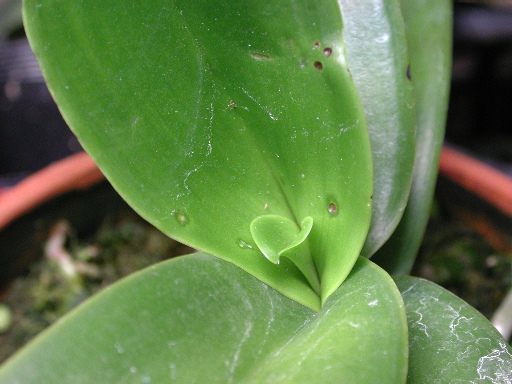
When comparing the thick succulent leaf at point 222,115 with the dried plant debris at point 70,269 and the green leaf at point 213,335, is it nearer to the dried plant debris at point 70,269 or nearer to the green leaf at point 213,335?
the green leaf at point 213,335

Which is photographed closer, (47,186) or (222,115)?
(222,115)

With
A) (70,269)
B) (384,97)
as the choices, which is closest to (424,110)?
(384,97)

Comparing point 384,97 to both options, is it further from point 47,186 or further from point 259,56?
point 47,186

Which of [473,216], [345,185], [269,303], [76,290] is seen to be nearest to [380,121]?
[345,185]

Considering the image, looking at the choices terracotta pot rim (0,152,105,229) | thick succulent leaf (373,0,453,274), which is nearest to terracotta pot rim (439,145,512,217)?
thick succulent leaf (373,0,453,274)

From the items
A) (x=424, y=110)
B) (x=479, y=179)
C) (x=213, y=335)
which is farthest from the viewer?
(x=479, y=179)

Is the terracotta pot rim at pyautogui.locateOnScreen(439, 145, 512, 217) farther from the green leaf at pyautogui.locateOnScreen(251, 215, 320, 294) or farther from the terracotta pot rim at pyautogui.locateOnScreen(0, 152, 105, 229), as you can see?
the terracotta pot rim at pyautogui.locateOnScreen(0, 152, 105, 229)
